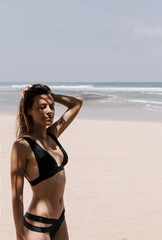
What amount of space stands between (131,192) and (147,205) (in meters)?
0.82

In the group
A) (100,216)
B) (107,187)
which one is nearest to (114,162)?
(107,187)

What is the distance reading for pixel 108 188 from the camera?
805 centimetres

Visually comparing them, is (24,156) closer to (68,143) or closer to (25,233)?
(25,233)

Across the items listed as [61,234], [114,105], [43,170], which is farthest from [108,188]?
[114,105]

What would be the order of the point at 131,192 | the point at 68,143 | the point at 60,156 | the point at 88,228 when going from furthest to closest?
1. the point at 68,143
2. the point at 131,192
3. the point at 88,228
4. the point at 60,156

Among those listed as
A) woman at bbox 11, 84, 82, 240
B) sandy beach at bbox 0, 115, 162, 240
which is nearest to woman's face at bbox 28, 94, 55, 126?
woman at bbox 11, 84, 82, 240

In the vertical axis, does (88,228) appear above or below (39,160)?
below

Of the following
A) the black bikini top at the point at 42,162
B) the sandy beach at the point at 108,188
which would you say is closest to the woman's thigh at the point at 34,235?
the black bikini top at the point at 42,162

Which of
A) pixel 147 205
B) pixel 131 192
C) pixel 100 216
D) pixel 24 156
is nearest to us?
pixel 24 156

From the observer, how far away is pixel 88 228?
19.5ft

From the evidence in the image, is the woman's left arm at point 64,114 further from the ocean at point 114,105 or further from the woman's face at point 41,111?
the ocean at point 114,105

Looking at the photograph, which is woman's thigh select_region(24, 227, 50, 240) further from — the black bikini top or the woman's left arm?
the woman's left arm

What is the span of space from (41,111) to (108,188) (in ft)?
18.8

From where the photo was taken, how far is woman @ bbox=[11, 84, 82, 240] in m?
2.46
